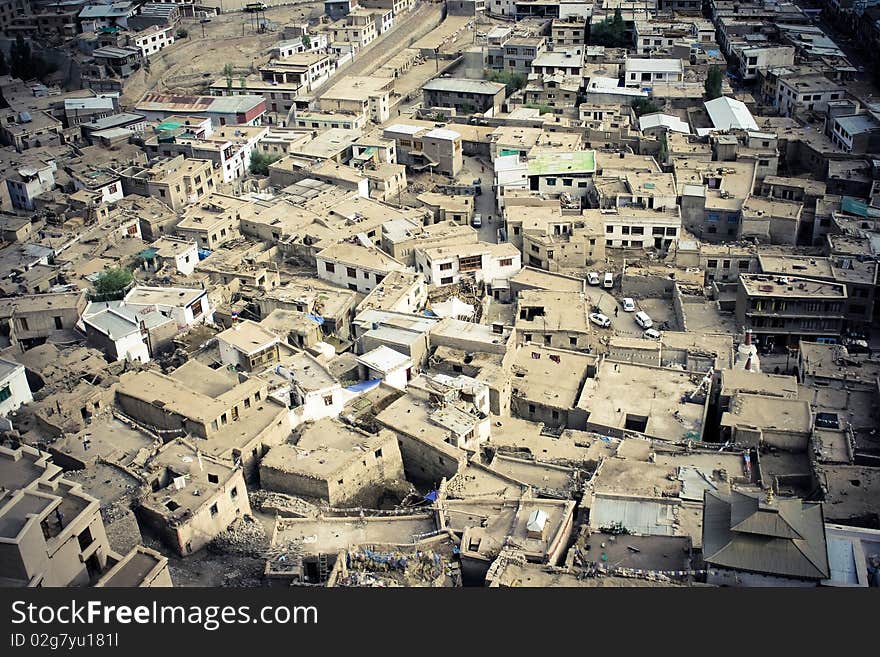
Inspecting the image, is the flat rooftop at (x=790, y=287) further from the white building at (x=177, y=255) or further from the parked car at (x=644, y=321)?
the white building at (x=177, y=255)

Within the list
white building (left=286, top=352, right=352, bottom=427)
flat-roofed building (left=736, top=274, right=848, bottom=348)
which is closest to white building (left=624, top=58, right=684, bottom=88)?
flat-roofed building (left=736, top=274, right=848, bottom=348)

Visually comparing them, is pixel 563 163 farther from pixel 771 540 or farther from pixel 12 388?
pixel 771 540

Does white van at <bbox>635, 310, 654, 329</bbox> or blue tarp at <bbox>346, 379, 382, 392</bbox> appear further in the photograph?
white van at <bbox>635, 310, 654, 329</bbox>

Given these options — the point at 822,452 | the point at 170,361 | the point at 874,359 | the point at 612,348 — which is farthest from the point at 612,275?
the point at 170,361

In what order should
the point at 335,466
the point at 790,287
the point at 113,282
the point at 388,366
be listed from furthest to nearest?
the point at 113,282, the point at 790,287, the point at 388,366, the point at 335,466

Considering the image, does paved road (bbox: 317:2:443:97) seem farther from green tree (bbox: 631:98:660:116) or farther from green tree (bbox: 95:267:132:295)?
green tree (bbox: 95:267:132:295)

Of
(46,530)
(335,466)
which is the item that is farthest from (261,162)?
(46,530)
